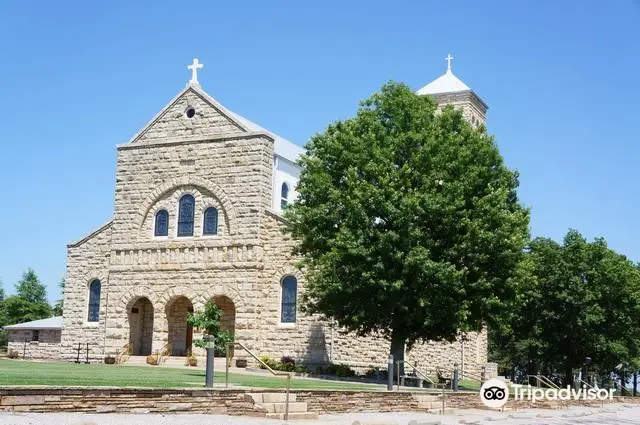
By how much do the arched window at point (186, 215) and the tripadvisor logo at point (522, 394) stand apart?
→ 18017mm

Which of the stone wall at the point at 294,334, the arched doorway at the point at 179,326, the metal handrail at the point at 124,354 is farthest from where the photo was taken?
the arched doorway at the point at 179,326

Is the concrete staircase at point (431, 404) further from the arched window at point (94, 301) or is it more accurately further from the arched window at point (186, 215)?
the arched window at point (94, 301)

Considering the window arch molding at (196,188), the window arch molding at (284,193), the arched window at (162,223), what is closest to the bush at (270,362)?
the window arch molding at (196,188)

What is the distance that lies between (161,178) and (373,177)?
590 inches

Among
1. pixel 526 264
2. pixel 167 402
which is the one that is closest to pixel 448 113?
pixel 526 264

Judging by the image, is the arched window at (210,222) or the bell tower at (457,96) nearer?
the arched window at (210,222)

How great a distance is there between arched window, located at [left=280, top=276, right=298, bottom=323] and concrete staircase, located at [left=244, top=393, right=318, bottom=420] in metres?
20.0

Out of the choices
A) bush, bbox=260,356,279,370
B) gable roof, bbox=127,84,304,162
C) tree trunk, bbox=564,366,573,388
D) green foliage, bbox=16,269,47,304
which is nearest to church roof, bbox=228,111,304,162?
gable roof, bbox=127,84,304,162

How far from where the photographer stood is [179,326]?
45.7 metres

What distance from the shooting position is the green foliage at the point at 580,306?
183 ft

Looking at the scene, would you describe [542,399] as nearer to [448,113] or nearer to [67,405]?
[448,113]

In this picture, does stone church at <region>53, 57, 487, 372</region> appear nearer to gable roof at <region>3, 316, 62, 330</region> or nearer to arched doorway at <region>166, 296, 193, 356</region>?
arched doorway at <region>166, 296, 193, 356</region>

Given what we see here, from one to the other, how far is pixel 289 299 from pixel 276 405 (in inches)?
836

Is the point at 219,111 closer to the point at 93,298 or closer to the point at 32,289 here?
the point at 93,298
